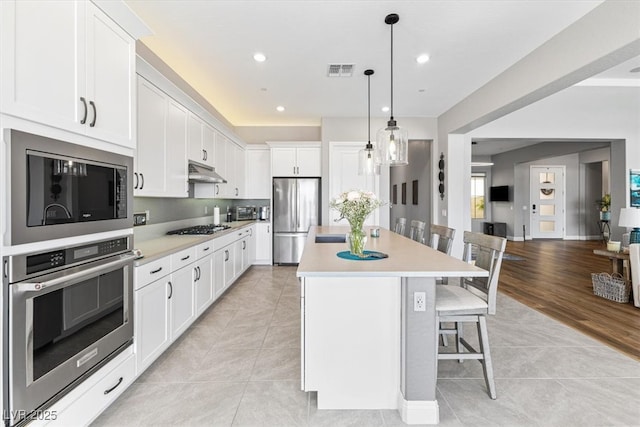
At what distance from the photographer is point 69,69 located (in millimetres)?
1464

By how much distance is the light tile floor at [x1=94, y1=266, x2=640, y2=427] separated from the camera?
176cm

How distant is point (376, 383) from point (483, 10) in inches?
118

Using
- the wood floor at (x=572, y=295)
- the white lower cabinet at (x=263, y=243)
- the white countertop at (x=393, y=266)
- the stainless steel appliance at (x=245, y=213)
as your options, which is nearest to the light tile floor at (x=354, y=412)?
the wood floor at (x=572, y=295)

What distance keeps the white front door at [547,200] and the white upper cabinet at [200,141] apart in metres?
→ 9.90

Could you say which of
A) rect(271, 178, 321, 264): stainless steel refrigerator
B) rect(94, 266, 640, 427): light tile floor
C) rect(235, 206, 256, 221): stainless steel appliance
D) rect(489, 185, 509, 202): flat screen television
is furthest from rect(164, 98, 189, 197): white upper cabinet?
rect(489, 185, 509, 202): flat screen television

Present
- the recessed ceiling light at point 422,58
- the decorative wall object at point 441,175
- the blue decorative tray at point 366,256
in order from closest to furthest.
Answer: the blue decorative tray at point 366,256, the recessed ceiling light at point 422,58, the decorative wall object at point 441,175

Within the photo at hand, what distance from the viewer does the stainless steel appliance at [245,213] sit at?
6020 millimetres

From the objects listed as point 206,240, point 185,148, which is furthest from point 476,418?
point 185,148

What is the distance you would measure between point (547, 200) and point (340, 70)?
30.6 feet

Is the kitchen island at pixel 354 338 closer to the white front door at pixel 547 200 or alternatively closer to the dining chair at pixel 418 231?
the dining chair at pixel 418 231

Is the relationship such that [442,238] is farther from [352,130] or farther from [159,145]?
[352,130]

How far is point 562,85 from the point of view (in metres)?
2.95

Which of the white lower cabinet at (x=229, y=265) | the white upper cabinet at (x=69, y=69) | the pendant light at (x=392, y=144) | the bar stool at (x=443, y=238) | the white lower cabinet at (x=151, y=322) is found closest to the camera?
the white upper cabinet at (x=69, y=69)

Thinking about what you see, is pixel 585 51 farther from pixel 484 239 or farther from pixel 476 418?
pixel 476 418
